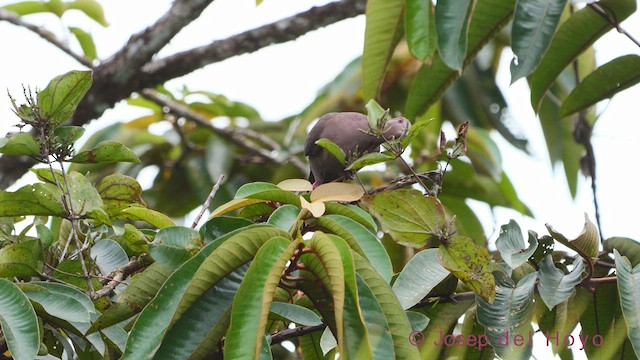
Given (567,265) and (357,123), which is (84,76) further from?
(357,123)

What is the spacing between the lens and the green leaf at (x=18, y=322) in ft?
4.66

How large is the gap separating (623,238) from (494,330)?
14.7 inches

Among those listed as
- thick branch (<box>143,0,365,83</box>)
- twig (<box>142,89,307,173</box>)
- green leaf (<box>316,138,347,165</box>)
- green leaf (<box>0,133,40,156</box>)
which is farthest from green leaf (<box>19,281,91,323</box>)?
twig (<box>142,89,307,173</box>)

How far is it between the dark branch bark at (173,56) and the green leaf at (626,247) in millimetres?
2153

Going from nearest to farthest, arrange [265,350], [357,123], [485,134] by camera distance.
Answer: [265,350], [357,123], [485,134]

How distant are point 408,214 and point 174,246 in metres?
0.46

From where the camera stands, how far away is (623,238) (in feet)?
5.77

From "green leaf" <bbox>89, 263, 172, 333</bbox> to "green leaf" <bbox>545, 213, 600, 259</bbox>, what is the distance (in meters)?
0.75

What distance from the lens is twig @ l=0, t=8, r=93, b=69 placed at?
3.79 meters

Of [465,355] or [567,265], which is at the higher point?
[567,265]

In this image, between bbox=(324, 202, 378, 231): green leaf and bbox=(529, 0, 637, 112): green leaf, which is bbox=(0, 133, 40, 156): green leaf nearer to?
bbox=(324, 202, 378, 231): green leaf

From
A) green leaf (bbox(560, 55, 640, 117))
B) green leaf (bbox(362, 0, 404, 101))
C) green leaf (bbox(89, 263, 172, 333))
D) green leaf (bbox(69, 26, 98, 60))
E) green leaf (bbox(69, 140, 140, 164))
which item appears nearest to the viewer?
green leaf (bbox(89, 263, 172, 333))

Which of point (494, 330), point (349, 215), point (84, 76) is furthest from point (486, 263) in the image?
point (84, 76)

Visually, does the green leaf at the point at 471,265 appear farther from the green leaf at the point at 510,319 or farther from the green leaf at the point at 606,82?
the green leaf at the point at 606,82
